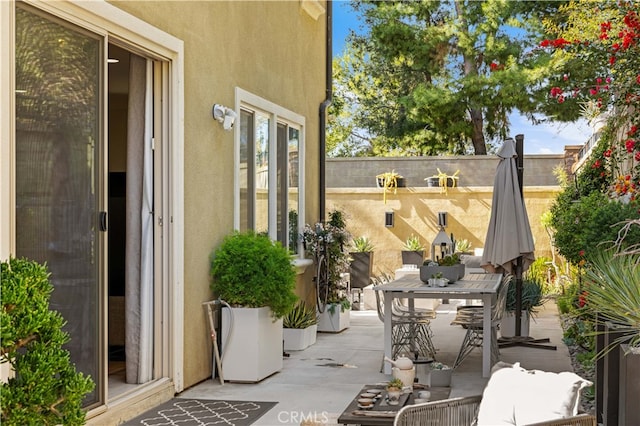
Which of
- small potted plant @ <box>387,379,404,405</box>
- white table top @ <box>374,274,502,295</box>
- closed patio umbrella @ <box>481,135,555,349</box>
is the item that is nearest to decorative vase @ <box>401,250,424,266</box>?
closed patio umbrella @ <box>481,135,555,349</box>

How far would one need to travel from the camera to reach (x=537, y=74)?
19.1 meters

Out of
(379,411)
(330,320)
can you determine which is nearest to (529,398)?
(379,411)

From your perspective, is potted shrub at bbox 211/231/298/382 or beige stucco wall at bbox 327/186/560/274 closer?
potted shrub at bbox 211/231/298/382

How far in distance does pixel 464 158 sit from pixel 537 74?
288cm

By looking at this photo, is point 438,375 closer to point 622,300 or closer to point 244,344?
point 244,344

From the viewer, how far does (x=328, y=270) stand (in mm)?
10812

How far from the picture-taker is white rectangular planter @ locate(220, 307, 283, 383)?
7203 millimetres

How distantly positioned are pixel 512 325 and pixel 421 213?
698cm

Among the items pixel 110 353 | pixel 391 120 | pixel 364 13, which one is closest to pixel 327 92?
pixel 110 353

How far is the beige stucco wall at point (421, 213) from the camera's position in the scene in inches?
650

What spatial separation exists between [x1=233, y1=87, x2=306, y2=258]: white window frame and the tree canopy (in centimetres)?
1008

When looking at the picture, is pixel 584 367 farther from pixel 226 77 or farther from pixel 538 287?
pixel 226 77

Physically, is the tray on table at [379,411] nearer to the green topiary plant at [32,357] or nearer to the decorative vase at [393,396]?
the decorative vase at [393,396]

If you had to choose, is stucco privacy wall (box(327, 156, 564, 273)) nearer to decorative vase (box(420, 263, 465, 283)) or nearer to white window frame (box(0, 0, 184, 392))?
decorative vase (box(420, 263, 465, 283))
